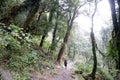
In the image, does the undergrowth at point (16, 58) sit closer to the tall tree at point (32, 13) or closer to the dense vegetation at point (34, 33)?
the dense vegetation at point (34, 33)

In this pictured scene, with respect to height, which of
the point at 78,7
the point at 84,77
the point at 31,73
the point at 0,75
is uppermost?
the point at 78,7

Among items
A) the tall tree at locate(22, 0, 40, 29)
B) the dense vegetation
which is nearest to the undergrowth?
the dense vegetation

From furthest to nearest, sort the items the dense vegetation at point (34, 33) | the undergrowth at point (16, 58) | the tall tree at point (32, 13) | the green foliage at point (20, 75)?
the tall tree at point (32, 13) < the undergrowth at point (16, 58) < the green foliage at point (20, 75) < the dense vegetation at point (34, 33)

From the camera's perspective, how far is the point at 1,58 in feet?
35.4

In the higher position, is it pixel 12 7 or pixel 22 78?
pixel 12 7

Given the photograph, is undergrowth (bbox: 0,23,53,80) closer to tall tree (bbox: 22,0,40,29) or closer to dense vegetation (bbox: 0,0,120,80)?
dense vegetation (bbox: 0,0,120,80)

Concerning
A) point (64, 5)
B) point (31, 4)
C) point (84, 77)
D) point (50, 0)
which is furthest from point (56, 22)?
point (31, 4)

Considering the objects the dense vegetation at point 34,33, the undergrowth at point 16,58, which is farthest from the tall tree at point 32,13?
the undergrowth at point 16,58

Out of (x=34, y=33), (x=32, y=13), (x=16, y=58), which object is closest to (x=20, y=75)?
(x=16, y=58)

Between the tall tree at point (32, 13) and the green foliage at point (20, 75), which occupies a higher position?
the tall tree at point (32, 13)

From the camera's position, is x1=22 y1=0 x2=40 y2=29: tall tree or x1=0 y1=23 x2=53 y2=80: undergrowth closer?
x1=0 y1=23 x2=53 y2=80: undergrowth

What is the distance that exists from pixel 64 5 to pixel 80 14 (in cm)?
322

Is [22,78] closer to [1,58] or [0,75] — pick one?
[1,58]

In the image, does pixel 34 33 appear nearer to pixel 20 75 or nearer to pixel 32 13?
pixel 32 13
